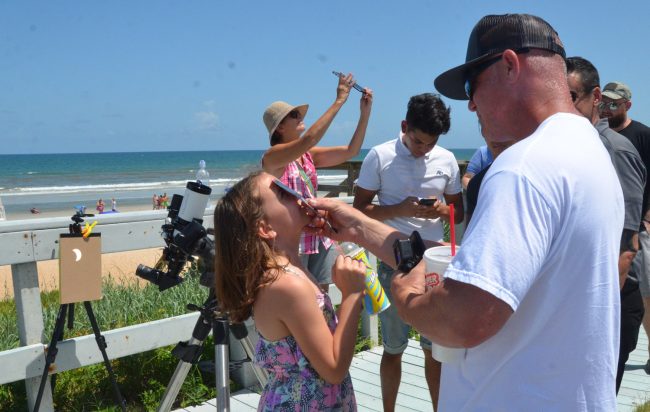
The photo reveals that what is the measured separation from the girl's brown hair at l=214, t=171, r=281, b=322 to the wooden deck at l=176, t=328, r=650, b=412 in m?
1.86

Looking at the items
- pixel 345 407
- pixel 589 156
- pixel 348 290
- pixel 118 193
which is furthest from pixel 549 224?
pixel 118 193

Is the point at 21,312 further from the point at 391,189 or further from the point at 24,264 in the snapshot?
the point at 391,189

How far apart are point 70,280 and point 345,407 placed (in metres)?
1.51

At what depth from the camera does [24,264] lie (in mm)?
3064

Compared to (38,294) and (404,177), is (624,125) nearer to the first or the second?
(404,177)

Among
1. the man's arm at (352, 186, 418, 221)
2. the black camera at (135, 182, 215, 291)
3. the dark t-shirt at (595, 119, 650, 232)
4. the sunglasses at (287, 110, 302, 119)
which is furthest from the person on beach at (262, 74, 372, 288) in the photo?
the dark t-shirt at (595, 119, 650, 232)

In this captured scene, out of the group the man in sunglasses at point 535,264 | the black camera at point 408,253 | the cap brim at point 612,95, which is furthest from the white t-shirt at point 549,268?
the cap brim at point 612,95

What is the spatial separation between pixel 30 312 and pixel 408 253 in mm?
2284

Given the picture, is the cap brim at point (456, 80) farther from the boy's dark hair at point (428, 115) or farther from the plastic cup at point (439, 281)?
the boy's dark hair at point (428, 115)

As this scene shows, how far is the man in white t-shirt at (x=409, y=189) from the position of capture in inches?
145

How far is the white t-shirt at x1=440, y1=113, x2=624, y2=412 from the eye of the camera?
1.23 metres

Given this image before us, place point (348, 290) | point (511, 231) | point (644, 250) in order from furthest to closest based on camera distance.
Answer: point (644, 250)
point (348, 290)
point (511, 231)

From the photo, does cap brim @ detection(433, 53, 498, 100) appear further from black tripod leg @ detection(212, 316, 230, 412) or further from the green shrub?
the green shrub

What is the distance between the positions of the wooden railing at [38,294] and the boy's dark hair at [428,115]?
5.23 feet
